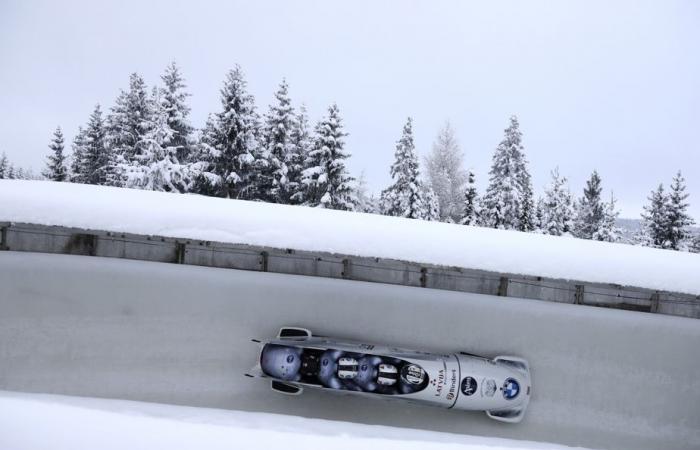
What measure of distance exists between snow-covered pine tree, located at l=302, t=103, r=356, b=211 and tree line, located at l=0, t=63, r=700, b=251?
0.14 feet

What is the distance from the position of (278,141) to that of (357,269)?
13144 mm

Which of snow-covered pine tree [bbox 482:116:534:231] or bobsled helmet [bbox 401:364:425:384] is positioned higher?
snow-covered pine tree [bbox 482:116:534:231]

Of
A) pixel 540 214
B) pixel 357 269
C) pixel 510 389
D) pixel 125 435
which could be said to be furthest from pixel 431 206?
pixel 125 435

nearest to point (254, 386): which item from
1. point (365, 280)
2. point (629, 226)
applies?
point (365, 280)

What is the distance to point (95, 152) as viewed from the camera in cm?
2256

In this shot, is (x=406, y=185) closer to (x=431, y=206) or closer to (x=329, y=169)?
(x=431, y=206)

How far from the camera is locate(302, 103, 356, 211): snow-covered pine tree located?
16.9 m

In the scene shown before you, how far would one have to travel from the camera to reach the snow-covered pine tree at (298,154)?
18016 mm

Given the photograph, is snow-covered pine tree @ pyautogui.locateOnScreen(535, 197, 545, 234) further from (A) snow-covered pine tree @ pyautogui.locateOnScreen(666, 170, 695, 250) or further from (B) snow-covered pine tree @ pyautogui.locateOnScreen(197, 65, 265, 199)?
(B) snow-covered pine tree @ pyautogui.locateOnScreen(197, 65, 265, 199)

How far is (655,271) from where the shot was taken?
17.9 feet

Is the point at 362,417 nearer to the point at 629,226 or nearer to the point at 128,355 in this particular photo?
the point at 128,355

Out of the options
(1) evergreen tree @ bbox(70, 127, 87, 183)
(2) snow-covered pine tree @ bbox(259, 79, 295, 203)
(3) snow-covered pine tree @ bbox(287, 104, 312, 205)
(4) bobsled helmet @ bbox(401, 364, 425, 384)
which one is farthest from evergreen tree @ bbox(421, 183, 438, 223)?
(1) evergreen tree @ bbox(70, 127, 87, 183)

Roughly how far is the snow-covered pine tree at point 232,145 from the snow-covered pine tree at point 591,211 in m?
21.4

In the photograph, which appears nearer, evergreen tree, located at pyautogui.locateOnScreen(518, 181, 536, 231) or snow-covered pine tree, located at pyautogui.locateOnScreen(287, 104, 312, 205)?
snow-covered pine tree, located at pyautogui.locateOnScreen(287, 104, 312, 205)
